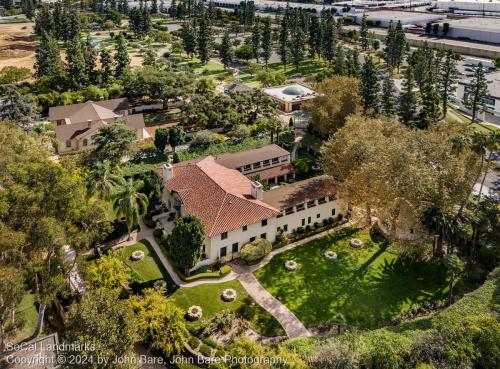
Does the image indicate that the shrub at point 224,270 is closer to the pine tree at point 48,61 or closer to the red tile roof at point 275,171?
the red tile roof at point 275,171

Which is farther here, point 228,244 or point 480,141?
point 228,244

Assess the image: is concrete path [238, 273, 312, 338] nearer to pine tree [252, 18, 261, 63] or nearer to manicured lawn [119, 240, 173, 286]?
manicured lawn [119, 240, 173, 286]

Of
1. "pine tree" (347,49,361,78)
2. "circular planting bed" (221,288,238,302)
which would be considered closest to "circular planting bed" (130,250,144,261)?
"circular planting bed" (221,288,238,302)

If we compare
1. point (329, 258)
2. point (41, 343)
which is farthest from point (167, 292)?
point (329, 258)

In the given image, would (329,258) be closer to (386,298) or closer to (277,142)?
(386,298)

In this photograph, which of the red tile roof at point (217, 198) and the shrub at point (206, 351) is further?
the red tile roof at point (217, 198)

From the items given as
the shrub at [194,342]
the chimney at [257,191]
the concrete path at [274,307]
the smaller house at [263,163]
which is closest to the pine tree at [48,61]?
the smaller house at [263,163]
